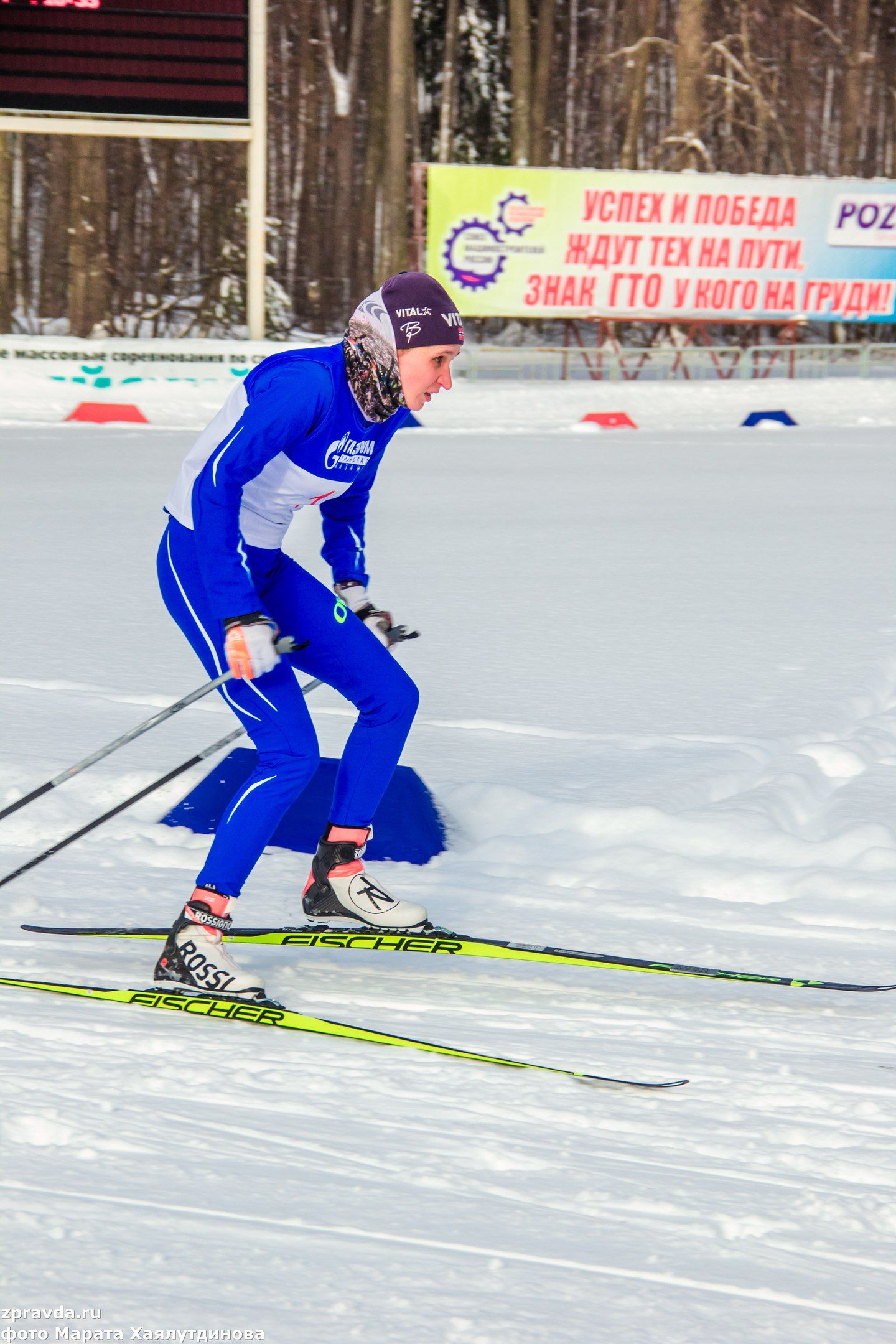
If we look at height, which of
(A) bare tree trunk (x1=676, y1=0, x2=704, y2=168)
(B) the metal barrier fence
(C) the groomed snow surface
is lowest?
(C) the groomed snow surface

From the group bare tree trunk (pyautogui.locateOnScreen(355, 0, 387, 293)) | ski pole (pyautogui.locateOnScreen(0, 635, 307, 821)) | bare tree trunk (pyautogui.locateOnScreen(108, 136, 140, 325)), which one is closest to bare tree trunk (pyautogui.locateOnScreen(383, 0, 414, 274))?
bare tree trunk (pyautogui.locateOnScreen(355, 0, 387, 293))

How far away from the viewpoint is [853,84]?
26.2 m

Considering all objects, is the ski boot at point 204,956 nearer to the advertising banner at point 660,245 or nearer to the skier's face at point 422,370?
the skier's face at point 422,370

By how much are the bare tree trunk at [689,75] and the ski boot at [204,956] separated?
20.1 meters

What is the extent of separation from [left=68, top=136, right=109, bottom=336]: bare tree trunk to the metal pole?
2.67m

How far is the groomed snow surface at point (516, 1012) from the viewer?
1949mm

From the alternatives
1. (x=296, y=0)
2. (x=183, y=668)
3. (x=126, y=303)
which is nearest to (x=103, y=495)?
(x=183, y=668)

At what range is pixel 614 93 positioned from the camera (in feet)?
110

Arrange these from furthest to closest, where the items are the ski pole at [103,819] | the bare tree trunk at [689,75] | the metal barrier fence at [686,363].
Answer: the bare tree trunk at [689,75]
the metal barrier fence at [686,363]
the ski pole at [103,819]

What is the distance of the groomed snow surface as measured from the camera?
1949 millimetres

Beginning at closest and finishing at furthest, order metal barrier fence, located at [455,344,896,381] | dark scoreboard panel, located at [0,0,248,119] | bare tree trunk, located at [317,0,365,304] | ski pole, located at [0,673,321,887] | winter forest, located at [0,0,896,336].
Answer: ski pole, located at [0,673,321,887]
dark scoreboard panel, located at [0,0,248,119]
metal barrier fence, located at [455,344,896,381]
winter forest, located at [0,0,896,336]
bare tree trunk, located at [317,0,365,304]

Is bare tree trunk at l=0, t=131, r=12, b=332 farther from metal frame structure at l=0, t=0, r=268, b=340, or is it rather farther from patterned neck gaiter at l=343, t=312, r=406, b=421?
patterned neck gaiter at l=343, t=312, r=406, b=421

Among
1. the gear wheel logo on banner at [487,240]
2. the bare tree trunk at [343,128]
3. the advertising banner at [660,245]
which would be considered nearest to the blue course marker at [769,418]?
the advertising banner at [660,245]

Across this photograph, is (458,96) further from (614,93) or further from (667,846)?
(667,846)
